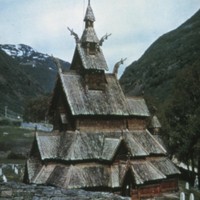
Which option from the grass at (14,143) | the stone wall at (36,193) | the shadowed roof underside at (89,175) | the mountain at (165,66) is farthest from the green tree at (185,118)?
the mountain at (165,66)

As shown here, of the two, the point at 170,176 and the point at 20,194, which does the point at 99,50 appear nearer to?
the point at 170,176

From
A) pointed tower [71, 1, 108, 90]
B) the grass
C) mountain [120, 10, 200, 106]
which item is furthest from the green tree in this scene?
mountain [120, 10, 200, 106]

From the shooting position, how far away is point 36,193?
11.0 meters

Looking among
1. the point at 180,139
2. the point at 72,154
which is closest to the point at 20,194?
the point at 72,154

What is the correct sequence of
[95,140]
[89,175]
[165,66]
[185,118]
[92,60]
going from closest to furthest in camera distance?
[89,175] < [95,140] < [92,60] < [185,118] < [165,66]

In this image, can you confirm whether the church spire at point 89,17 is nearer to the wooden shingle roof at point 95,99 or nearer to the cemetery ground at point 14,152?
the wooden shingle roof at point 95,99

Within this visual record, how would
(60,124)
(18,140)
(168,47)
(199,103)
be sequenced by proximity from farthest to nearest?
(168,47) < (18,140) < (199,103) < (60,124)

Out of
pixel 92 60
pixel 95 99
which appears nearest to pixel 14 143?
pixel 92 60

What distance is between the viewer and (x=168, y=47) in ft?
618

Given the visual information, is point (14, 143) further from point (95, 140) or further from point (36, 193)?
point (36, 193)

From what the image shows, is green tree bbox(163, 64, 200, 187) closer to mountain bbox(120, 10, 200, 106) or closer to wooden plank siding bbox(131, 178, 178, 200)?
wooden plank siding bbox(131, 178, 178, 200)

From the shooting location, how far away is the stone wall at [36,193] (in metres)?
10.7

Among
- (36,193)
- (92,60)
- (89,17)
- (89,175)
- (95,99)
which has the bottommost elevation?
(36,193)

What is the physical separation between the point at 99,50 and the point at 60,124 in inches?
276
